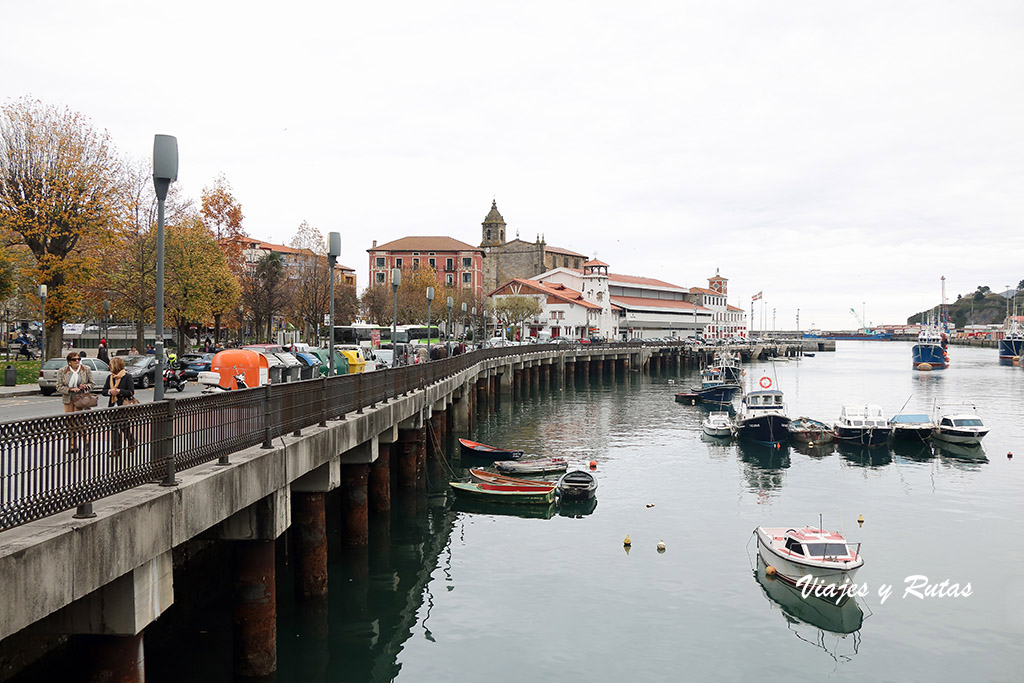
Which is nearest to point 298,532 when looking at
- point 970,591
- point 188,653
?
point 188,653

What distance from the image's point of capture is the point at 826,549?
79.4 ft

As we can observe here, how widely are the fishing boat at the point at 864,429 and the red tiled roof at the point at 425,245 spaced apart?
11950cm

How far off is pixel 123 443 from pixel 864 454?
158 ft

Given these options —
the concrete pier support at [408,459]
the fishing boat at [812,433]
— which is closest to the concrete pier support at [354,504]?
the concrete pier support at [408,459]

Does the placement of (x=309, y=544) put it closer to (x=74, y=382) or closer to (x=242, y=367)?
(x=74, y=382)

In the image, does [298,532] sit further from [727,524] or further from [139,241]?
[139,241]

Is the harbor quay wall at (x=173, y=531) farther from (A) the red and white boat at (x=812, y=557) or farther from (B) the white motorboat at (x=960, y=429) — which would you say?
(B) the white motorboat at (x=960, y=429)

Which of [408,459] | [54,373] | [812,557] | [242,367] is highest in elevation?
[242,367]

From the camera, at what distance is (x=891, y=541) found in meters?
29.7

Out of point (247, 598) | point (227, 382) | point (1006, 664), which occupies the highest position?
point (227, 382)

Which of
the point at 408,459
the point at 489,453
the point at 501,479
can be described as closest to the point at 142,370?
the point at 408,459

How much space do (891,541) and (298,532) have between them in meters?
21.2

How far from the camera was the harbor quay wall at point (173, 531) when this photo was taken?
816 centimetres

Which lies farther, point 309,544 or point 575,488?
point 575,488
